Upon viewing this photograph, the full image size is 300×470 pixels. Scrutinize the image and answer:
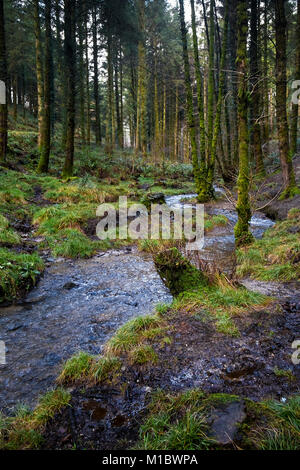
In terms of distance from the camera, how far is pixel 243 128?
616cm

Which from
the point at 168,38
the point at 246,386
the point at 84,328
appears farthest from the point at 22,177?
the point at 168,38

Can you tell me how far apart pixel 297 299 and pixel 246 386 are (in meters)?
2.18

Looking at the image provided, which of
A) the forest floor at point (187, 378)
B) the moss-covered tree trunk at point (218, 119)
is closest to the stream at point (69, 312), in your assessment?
the forest floor at point (187, 378)

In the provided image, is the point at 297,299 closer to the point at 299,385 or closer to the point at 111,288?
the point at 299,385

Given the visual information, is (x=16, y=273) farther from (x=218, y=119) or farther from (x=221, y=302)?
(x=218, y=119)

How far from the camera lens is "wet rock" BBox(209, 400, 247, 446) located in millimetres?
1882

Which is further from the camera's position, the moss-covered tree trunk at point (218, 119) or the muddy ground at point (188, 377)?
the moss-covered tree trunk at point (218, 119)

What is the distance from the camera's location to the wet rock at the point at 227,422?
188 centimetres

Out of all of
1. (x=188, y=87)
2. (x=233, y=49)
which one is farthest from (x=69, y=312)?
(x=233, y=49)

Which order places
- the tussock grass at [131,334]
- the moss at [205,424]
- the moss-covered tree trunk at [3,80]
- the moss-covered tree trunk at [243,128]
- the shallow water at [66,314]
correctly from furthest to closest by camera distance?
the moss-covered tree trunk at [3,80], the moss-covered tree trunk at [243,128], the tussock grass at [131,334], the shallow water at [66,314], the moss at [205,424]

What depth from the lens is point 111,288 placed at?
5234 mm

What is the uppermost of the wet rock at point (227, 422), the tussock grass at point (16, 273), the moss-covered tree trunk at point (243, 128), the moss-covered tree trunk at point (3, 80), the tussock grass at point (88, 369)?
the moss-covered tree trunk at point (3, 80)

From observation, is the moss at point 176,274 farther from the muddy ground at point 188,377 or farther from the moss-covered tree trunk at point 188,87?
the moss-covered tree trunk at point 188,87

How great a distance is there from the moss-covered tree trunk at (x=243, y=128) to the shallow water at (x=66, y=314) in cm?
257
